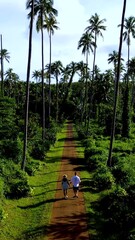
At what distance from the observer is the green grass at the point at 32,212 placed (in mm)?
20197

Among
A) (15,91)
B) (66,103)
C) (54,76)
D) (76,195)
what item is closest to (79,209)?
(76,195)

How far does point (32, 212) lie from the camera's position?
950 inches

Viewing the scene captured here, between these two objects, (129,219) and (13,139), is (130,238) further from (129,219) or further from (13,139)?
(13,139)

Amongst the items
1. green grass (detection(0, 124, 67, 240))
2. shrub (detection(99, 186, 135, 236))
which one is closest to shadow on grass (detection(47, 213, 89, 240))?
green grass (detection(0, 124, 67, 240))

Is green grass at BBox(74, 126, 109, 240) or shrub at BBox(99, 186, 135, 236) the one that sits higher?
shrub at BBox(99, 186, 135, 236)

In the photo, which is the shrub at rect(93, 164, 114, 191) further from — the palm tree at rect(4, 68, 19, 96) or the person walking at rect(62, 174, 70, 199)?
the palm tree at rect(4, 68, 19, 96)

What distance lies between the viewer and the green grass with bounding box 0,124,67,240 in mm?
20197

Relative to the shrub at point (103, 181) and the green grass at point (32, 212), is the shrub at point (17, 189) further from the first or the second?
the shrub at point (103, 181)

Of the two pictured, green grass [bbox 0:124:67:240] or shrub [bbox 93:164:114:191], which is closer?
green grass [bbox 0:124:67:240]

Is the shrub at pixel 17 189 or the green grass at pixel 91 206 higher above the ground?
the shrub at pixel 17 189

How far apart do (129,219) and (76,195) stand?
8.15 meters

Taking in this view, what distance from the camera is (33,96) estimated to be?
122 m

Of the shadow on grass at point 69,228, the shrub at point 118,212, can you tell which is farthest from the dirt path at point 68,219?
the shrub at point 118,212

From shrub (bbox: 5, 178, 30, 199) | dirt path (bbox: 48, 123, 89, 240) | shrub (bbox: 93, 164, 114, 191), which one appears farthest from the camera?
shrub (bbox: 93, 164, 114, 191)
